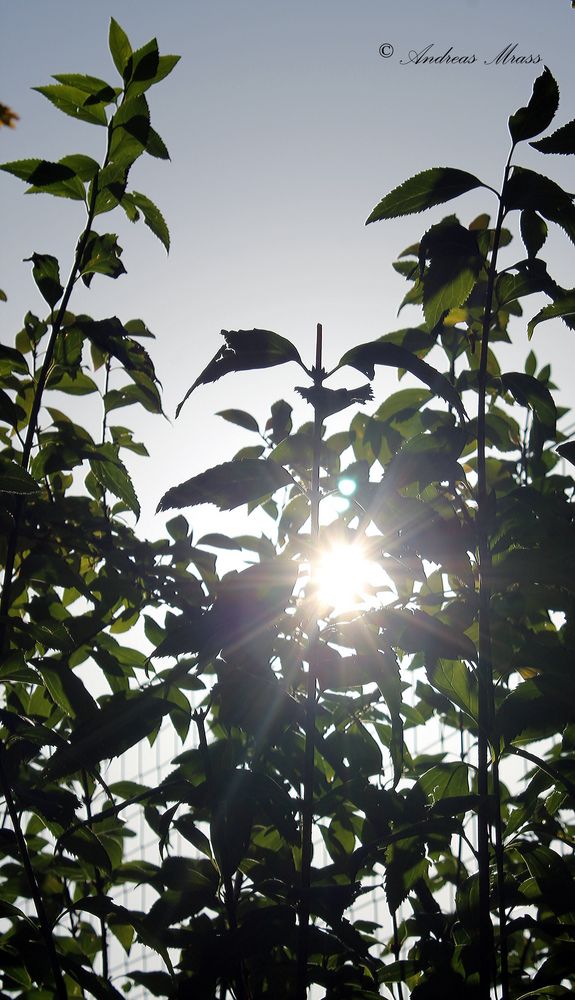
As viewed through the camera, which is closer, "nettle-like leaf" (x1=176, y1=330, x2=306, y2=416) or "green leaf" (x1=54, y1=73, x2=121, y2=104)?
"nettle-like leaf" (x1=176, y1=330, x2=306, y2=416)

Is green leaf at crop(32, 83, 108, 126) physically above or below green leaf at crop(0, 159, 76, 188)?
above

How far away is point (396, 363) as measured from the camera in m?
1.31

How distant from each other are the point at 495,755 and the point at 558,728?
0.42ft

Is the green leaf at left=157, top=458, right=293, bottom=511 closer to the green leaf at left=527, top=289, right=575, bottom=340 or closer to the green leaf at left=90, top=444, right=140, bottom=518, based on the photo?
the green leaf at left=90, top=444, right=140, bottom=518

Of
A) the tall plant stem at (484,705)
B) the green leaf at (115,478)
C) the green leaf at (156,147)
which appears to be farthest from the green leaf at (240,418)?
the tall plant stem at (484,705)

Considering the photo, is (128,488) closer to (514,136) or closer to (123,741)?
(123,741)

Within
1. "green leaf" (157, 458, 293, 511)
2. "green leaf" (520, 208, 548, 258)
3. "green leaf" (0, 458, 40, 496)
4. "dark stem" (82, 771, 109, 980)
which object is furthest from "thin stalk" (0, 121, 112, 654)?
"green leaf" (520, 208, 548, 258)

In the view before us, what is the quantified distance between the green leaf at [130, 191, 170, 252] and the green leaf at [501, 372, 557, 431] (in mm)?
777

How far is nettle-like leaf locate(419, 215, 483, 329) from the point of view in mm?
1474

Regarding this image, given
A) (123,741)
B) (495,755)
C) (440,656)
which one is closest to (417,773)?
(495,755)

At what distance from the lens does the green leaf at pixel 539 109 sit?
150cm

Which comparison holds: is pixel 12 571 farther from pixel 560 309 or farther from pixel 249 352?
pixel 560 309

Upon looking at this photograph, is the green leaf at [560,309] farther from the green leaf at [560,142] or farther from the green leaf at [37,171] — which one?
the green leaf at [37,171]

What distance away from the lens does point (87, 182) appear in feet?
5.77
